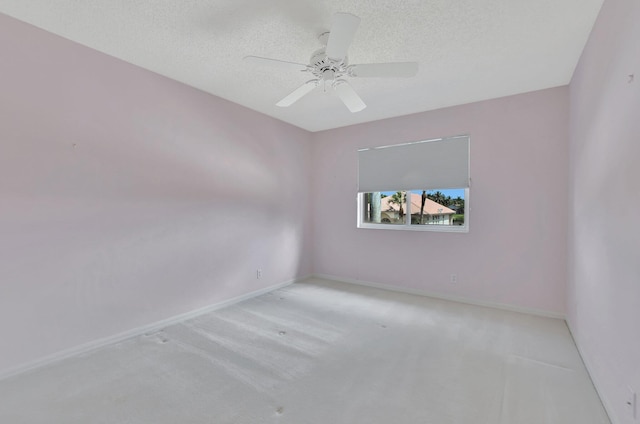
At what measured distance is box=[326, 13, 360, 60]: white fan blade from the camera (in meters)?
1.52

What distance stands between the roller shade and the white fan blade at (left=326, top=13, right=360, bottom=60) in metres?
2.34

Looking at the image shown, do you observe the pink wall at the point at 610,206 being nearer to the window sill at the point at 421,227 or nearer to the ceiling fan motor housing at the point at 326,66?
the window sill at the point at 421,227

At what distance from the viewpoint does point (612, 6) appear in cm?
167

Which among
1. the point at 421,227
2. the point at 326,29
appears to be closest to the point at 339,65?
the point at 326,29

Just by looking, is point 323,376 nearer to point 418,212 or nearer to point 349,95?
point 349,95

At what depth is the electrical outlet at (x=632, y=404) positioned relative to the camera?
1311mm

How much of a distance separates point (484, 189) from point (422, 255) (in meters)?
1.16

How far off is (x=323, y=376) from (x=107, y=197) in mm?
2372

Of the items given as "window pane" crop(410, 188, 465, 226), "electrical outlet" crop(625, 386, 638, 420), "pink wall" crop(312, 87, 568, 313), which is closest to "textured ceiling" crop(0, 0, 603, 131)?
"pink wall" crop(312, 87, 568, 313)

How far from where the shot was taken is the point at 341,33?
165cm

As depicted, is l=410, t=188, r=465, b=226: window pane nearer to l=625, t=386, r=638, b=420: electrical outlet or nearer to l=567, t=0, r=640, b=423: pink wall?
l=567, t=0, r=640, b=423: pink wall

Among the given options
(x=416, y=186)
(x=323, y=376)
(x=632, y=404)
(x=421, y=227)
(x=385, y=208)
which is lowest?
(x=323, y=376)

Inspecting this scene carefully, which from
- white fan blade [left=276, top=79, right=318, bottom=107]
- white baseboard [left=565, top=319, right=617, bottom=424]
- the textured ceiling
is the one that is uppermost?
the textured ceiling

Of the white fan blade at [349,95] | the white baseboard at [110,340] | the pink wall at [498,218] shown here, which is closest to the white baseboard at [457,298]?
the pink wall at [498,218]
